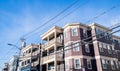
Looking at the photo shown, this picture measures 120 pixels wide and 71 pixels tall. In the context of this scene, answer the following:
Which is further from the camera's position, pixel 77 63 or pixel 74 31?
pixel 74 31

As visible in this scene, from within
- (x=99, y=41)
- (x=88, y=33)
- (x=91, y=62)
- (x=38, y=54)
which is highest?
(x=88, y=33)

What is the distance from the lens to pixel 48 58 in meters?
27.2

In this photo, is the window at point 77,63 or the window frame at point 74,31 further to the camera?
the window frame at point 74,31

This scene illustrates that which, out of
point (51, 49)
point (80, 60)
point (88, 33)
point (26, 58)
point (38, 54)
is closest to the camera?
point (80, 60)

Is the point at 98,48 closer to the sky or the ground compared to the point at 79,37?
closer to the ground

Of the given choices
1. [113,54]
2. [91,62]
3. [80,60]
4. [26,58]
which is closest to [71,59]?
[80,60]

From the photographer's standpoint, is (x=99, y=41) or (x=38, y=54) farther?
(x=38, y=54)

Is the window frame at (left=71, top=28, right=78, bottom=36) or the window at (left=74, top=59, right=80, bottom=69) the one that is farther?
the window frame at (left=71, top=28, right=78, bottom=36)

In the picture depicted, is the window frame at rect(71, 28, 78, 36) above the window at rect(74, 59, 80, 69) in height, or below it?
above

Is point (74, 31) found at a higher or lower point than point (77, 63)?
higher

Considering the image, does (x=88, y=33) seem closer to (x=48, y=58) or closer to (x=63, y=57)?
(x=63, y=57)

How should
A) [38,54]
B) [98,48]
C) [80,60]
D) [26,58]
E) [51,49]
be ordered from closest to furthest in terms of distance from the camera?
[80,60]
[98,48]
[51,49]
[38,54]
[26,58]

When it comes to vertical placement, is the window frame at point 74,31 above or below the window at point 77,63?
above

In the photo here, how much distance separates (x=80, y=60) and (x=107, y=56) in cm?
656
